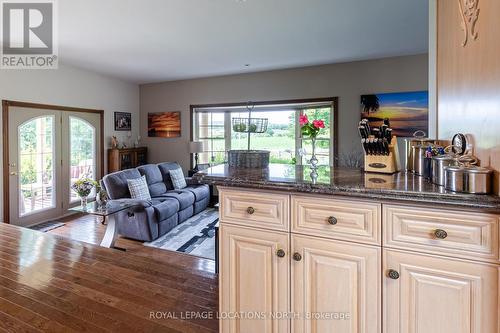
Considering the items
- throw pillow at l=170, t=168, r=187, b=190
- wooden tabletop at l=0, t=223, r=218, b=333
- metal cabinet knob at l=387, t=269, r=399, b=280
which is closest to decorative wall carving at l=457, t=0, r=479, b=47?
metal cabinet knob at l=387, t=269, r=399, b=280

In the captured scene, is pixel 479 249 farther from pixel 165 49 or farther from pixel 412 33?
pixel 165 49

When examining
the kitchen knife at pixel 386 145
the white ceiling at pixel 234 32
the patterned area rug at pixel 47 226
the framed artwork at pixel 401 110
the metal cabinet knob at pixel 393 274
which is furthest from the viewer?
the framed artwork at pixel 401 110

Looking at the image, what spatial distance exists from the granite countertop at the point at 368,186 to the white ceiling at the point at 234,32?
2.24 m

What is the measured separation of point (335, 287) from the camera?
1.24 m

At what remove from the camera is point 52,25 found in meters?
3.45

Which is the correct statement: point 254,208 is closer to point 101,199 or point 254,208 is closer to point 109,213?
point 109,213

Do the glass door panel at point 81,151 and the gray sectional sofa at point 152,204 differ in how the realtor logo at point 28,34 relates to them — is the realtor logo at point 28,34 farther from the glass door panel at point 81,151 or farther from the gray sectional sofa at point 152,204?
the gray sectional sofa at point 152,204

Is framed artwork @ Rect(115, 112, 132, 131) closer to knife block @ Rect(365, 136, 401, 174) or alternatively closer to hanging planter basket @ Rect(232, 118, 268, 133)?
hanging planter basket @ Rect(232, 118, 268, 133)

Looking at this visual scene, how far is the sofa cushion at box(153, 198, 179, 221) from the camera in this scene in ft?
13.9

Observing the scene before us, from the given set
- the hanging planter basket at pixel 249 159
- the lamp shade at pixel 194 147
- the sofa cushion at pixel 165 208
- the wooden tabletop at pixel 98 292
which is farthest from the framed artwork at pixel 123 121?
the hanging planter basket at pixel 249 159

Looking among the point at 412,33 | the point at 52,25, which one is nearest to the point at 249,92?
the point at 412,33

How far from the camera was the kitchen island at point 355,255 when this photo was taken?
1.01 meters

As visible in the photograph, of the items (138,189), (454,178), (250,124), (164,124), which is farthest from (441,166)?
(164,124)

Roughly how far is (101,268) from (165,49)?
3231mm
